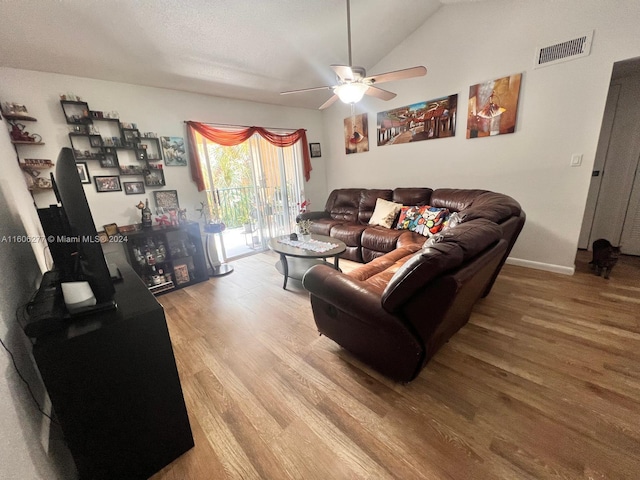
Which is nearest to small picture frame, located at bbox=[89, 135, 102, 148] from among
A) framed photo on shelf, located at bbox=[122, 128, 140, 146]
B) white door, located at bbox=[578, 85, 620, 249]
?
framed photo on shelf, located at bbox=[122, 128, 140, 146]

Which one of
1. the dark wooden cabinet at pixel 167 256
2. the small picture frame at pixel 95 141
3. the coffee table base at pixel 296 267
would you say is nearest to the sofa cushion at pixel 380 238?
the coffee table base at pixel 296 267

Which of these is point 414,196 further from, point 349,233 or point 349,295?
point 349,295

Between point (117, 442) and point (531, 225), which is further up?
point (531, 225)

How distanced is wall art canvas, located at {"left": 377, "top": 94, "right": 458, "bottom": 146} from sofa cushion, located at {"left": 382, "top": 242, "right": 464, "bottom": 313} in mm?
2848

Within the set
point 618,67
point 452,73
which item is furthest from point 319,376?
point 618,67

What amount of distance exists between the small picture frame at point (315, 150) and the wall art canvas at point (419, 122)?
4.26ft

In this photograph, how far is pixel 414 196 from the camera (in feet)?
11.5

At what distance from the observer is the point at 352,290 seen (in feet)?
4.91

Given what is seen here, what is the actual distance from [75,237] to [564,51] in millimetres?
4163

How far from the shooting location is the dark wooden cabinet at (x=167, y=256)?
2836 millimetres

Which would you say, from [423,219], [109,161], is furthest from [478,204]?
[109,161]

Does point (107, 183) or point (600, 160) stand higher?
point (107, 183)

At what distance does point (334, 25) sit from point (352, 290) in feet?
10.0

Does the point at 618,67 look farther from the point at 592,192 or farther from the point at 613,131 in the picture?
the point at 592,192
